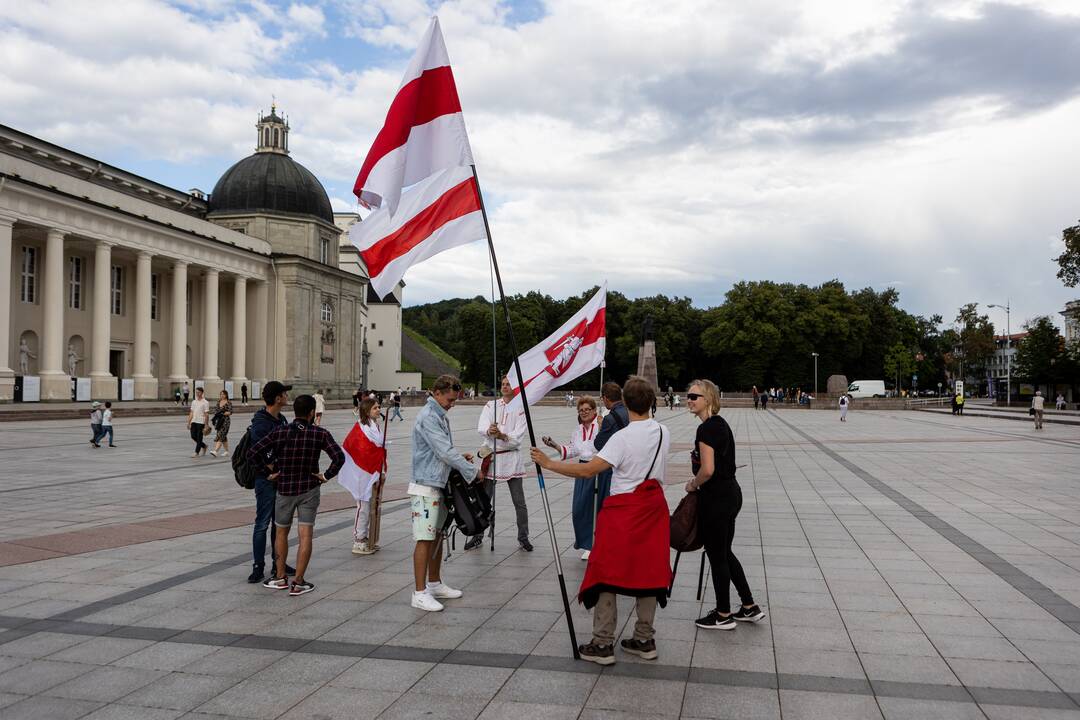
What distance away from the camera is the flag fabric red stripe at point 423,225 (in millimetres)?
6695

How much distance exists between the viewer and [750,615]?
6031mm

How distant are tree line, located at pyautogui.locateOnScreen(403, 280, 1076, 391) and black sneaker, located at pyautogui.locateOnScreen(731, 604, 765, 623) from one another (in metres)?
69.0

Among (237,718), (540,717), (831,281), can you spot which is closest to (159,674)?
(237,718)

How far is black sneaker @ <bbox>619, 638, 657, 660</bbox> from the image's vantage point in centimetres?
523

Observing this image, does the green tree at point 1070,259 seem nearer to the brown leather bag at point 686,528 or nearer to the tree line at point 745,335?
the tree line at point 745,335

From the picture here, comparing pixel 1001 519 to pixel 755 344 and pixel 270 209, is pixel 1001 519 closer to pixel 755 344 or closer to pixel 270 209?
pixel 270 209

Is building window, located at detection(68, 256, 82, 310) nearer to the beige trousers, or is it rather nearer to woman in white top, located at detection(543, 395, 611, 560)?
woman in white top, located at detection(543, 395, 611, 560)

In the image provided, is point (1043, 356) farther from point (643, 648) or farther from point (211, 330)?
point (643, 648)

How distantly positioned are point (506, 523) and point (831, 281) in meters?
93.0

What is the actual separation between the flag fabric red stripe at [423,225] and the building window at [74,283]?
48676 mm

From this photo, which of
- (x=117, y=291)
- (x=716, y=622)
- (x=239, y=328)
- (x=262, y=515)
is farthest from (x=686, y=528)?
(x=239, y=328)

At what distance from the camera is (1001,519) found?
10828mm

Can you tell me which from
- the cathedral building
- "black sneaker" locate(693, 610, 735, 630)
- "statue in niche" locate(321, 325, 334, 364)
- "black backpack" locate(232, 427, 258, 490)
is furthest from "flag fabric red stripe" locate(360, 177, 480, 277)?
"statue in niche" locate(321, 325, 334, 364)

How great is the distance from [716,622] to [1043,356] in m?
83.7
